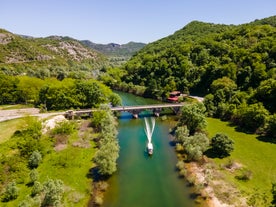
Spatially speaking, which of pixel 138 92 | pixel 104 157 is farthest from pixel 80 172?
pixel 138 92

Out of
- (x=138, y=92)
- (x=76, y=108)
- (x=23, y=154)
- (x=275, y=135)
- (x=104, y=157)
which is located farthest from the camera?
(x=138, y=92)

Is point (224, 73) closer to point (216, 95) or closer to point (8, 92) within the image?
point (216, 95)

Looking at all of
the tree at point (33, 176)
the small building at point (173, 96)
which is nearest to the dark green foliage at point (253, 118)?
the small building at point (173, 96)

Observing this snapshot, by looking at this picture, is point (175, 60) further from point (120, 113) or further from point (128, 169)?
point (128, 169)

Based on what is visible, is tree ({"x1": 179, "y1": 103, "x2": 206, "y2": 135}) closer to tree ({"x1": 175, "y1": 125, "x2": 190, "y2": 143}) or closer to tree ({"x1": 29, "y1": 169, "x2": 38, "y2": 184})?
tree ({"x1": 175, "y1": 125, "x2": 190, "y2": 143})

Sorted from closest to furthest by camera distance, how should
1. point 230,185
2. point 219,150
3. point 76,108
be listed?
point 230,185 < point 219,150 < point 76,108

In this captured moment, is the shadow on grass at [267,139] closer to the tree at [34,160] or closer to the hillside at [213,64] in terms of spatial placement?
the hillside at [213,64]
